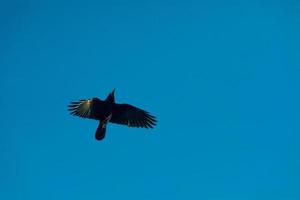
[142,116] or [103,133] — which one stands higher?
[142,116]

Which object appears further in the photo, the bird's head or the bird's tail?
the bird's head

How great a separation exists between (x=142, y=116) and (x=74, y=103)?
9.58 feet

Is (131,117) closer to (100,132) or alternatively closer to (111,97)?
(111,97)

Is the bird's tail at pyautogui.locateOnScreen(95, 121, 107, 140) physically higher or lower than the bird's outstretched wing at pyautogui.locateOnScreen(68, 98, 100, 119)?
lower

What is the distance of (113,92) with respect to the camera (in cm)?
1933

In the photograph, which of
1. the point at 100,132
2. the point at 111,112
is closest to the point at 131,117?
the point at 111,112

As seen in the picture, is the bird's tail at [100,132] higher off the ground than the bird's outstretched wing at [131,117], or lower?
lower

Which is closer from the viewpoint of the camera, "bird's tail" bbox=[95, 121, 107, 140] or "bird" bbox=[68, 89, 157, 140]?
"bird's tail" bbox=[95, 121, 107, 140]

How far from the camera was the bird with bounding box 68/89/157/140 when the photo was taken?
19516mm

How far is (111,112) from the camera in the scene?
19641 mm

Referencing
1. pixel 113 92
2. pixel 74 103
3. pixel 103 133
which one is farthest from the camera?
pixel 74 103

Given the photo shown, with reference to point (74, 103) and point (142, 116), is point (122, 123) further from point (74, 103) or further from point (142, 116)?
point (74, 103)

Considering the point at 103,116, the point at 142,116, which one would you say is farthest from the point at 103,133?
the point at 142,116

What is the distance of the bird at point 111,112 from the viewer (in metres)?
19.5
